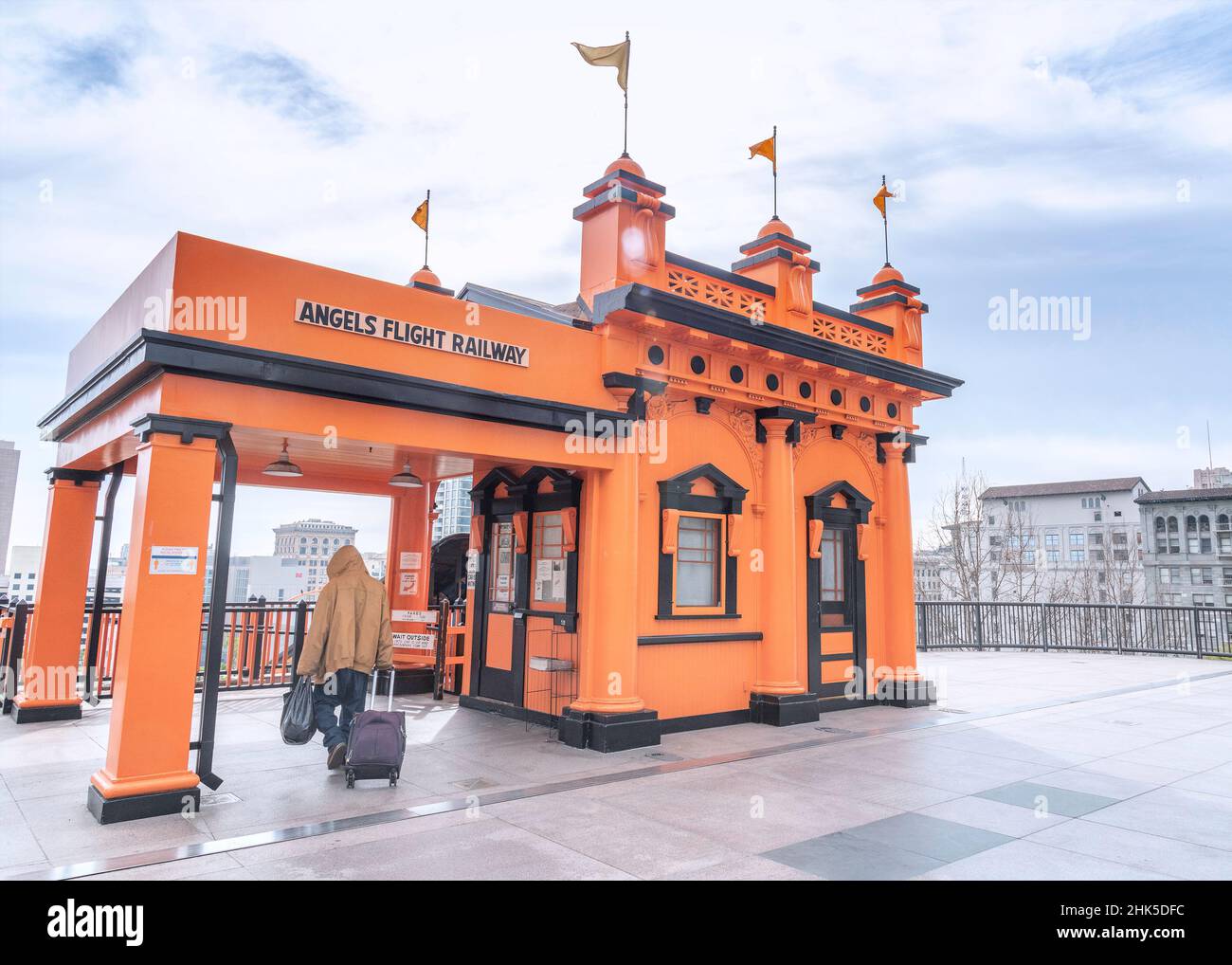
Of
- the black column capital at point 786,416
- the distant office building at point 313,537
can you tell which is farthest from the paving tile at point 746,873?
the distant office building at point 313,537

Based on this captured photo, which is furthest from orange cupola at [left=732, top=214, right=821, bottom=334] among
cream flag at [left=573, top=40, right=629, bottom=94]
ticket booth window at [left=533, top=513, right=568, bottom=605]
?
ticket booth window at [left=533, top=513, right=568, bottom=605]

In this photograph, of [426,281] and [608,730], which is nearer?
[608,730]

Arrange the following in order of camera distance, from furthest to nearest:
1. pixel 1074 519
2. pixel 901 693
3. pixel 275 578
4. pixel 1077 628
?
pixel 1074 519
pixel 1077 628
pixel 275 578
pixel 901 693

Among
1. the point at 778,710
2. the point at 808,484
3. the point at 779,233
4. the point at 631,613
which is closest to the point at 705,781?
the point at 631,613

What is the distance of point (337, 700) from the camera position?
291 inches

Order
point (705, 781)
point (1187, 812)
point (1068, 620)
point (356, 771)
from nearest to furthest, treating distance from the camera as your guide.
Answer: point (1187, 812)
point (356, 771)
point (705, 781)
point (1068, 620)

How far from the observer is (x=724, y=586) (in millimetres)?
9945

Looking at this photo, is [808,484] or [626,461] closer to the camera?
[626,461]

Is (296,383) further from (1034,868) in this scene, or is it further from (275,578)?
(275,578)

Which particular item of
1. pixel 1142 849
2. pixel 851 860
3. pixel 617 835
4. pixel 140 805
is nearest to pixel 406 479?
pixel 140 805

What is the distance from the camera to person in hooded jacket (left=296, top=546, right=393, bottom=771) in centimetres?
714

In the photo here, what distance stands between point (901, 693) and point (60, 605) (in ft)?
36.8

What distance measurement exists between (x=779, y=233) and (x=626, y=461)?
4204 mm
